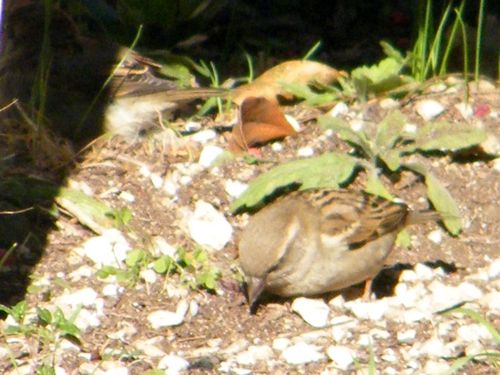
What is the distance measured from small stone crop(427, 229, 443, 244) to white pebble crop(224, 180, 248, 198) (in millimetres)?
863

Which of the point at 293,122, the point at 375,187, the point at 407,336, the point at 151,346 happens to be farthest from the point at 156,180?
the point at 407,336

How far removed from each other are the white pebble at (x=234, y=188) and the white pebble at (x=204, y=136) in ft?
1.37

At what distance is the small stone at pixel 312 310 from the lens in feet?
16.0

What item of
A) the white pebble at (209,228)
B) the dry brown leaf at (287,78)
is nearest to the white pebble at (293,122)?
the dry brown leaf at (287,78)

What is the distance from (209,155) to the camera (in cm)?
592

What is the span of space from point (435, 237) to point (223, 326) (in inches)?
47.4

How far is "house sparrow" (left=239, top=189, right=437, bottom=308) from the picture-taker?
4.89 metres

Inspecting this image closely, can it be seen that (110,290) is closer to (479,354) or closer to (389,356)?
(389,356)

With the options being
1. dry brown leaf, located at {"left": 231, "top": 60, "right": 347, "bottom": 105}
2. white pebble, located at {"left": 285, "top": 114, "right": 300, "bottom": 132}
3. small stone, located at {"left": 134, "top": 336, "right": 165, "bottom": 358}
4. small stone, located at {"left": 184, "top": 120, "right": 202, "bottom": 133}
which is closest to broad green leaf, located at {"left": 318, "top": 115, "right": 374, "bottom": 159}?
white pebble, located at {"left": 285, "top": 114, "right": 300, "bottom": 132}

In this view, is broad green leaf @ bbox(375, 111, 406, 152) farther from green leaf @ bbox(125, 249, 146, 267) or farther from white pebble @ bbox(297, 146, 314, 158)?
green leaf @ bbox(125, 249, 146, 267)

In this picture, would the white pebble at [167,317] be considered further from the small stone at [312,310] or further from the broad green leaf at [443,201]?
the broad green leaf at [443,201]

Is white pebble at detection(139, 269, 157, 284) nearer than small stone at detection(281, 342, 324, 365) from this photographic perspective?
No

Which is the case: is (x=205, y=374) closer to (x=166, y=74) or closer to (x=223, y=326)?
(x=223, y=326)

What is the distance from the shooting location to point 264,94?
249 inches
